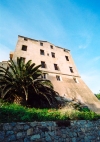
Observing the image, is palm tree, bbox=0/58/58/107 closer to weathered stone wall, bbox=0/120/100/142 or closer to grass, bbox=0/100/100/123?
grass, bbox=0/100/100/123

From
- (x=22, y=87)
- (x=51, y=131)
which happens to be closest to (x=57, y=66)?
(x=22, y=87)

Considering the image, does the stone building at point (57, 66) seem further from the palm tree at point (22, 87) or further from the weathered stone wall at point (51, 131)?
the weathered stone wall at point (51, 131)

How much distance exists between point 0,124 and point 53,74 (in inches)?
502

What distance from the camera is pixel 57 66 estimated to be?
1914cm

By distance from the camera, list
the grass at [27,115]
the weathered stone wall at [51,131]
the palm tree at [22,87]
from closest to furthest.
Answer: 1. the weathered stone wall at [51,131]
2. the grass at [27,115]
3. the palm tree at [22,87]

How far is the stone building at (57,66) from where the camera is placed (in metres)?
15.2

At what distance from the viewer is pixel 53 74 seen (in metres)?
17.1

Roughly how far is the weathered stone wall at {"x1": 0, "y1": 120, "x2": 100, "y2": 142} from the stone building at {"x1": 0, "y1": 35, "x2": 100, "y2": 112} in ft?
22.5

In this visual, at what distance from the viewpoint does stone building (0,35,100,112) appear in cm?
1516

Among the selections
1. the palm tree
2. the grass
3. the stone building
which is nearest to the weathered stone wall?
the grass

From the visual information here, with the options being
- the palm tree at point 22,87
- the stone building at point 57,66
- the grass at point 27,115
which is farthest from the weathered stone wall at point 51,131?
the stone building at point 57,66

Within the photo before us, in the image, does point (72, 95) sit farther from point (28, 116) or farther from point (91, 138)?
point (28, 116)

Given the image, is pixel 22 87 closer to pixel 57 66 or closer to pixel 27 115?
pixel 27 115

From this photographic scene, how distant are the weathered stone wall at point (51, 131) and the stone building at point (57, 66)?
6.85 meters
